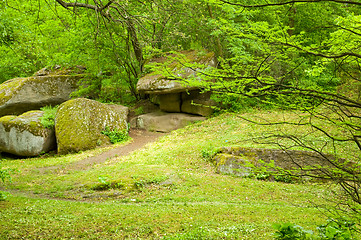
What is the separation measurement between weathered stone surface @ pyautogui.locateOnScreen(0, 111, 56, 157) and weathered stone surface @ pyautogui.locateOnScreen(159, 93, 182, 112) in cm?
770

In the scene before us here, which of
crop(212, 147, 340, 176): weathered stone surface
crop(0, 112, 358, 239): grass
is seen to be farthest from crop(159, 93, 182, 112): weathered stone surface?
crop(212, 147, 340, 176): weathered stone surface

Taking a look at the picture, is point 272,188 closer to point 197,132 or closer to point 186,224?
point 186,224

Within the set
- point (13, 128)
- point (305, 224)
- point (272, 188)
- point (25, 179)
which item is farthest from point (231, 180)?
point (13, 128)

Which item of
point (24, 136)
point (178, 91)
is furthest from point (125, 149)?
point (178, 91)

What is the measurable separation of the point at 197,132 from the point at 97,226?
35.5 ft

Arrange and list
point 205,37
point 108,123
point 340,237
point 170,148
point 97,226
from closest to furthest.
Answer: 1. point 340,237
2. point 97,226
3. point 170,148
4. point 108,123
5. point 205,37

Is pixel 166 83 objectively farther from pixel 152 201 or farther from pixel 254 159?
pixel 152 201

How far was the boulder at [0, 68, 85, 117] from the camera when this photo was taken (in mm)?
16750

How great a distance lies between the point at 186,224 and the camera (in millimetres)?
4863

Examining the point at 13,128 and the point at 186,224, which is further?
the point at 13,128

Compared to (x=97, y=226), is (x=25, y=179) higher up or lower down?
lower down

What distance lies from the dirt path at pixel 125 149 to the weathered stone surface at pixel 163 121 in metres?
0.55

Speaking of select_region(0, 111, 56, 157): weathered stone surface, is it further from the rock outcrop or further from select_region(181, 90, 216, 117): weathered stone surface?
select_region(181, 90, 216, 117): weathered stone surface

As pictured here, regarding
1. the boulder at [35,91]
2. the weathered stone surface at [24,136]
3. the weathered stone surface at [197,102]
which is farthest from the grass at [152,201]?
the boulder at [35,91]
